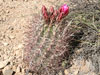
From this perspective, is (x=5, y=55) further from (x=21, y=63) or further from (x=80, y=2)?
(x=80, y=2)

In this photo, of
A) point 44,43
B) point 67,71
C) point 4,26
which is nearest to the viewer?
point 44,43

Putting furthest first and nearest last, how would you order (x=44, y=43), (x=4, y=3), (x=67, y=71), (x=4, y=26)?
(x=4, y=3) < (x=4, y=26) < (x=67, y=71) < (x=44, y=43)

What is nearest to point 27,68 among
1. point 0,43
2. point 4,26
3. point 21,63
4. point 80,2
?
point 21,63

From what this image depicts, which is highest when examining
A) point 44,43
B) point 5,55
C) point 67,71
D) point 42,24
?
point 42,24

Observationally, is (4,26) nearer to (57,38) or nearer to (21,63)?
(21,63)

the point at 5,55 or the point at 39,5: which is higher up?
the point at 39,5

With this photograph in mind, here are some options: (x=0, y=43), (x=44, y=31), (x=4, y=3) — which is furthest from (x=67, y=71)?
(x=4, y=3)

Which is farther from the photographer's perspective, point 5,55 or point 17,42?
point 17,42
